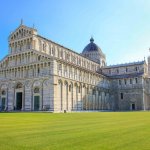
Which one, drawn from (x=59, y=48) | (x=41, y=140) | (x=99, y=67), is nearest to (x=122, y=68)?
(x=99, y=67)

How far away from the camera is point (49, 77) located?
53.1m

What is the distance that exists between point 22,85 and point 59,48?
52.5ft

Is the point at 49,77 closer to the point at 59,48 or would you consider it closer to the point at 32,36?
the point at 32,36

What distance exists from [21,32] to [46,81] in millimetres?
15191

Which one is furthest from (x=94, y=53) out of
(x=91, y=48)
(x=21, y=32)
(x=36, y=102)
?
(x=36, y=102)

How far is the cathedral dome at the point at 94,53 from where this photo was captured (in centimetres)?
9087

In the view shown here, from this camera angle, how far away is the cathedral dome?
9087 cm

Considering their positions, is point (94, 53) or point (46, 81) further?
point (94, 53)

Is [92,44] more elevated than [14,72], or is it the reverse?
[92,44]

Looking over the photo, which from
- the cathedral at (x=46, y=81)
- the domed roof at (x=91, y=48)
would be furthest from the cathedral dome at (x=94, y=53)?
the cathedral at (x=46, y=81)

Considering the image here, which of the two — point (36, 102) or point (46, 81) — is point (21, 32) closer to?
point (46, 81)

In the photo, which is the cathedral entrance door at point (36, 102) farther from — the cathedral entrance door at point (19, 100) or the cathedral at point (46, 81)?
the cathedral entrance door at point (19, 100)

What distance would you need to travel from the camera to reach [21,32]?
199 ft

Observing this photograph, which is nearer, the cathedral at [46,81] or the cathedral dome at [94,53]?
the cathedral at [46,81]
